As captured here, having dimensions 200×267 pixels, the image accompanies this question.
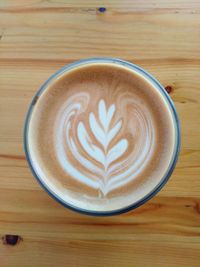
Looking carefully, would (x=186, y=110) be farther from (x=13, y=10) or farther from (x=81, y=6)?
(x=13, y=10)

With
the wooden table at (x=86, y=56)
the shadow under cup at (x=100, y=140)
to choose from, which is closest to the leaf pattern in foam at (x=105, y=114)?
the shadow under cup at (x=100, y=140)

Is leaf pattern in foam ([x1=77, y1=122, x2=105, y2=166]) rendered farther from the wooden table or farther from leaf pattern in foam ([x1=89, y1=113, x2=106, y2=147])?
the wooden table

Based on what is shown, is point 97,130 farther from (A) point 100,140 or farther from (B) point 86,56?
(B) point 86,56

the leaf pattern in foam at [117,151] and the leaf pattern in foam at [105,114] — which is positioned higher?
the leaf pattern in foam at [105,114]

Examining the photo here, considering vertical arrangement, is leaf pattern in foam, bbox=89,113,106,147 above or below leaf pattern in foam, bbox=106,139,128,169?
above

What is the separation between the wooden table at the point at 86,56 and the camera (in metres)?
0.70

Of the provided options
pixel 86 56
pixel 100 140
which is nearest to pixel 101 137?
pixel 100 140

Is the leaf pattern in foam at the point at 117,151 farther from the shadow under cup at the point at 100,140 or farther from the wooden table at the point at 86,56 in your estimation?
the wooden table at the point at 86,56

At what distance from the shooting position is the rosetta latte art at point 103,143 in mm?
663

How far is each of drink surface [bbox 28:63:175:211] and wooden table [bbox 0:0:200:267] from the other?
0.07 m

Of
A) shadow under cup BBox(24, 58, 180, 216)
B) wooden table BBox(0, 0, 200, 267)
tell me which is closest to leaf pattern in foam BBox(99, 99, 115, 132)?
shadow under cup BBox(24, 58, 180, 216)

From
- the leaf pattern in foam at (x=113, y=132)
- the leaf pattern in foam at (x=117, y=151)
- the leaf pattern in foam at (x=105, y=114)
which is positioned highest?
the leaf pattern in foam at (x=105, y=114)

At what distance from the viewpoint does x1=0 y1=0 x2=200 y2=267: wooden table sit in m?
0.70

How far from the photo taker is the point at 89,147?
2.21ft
